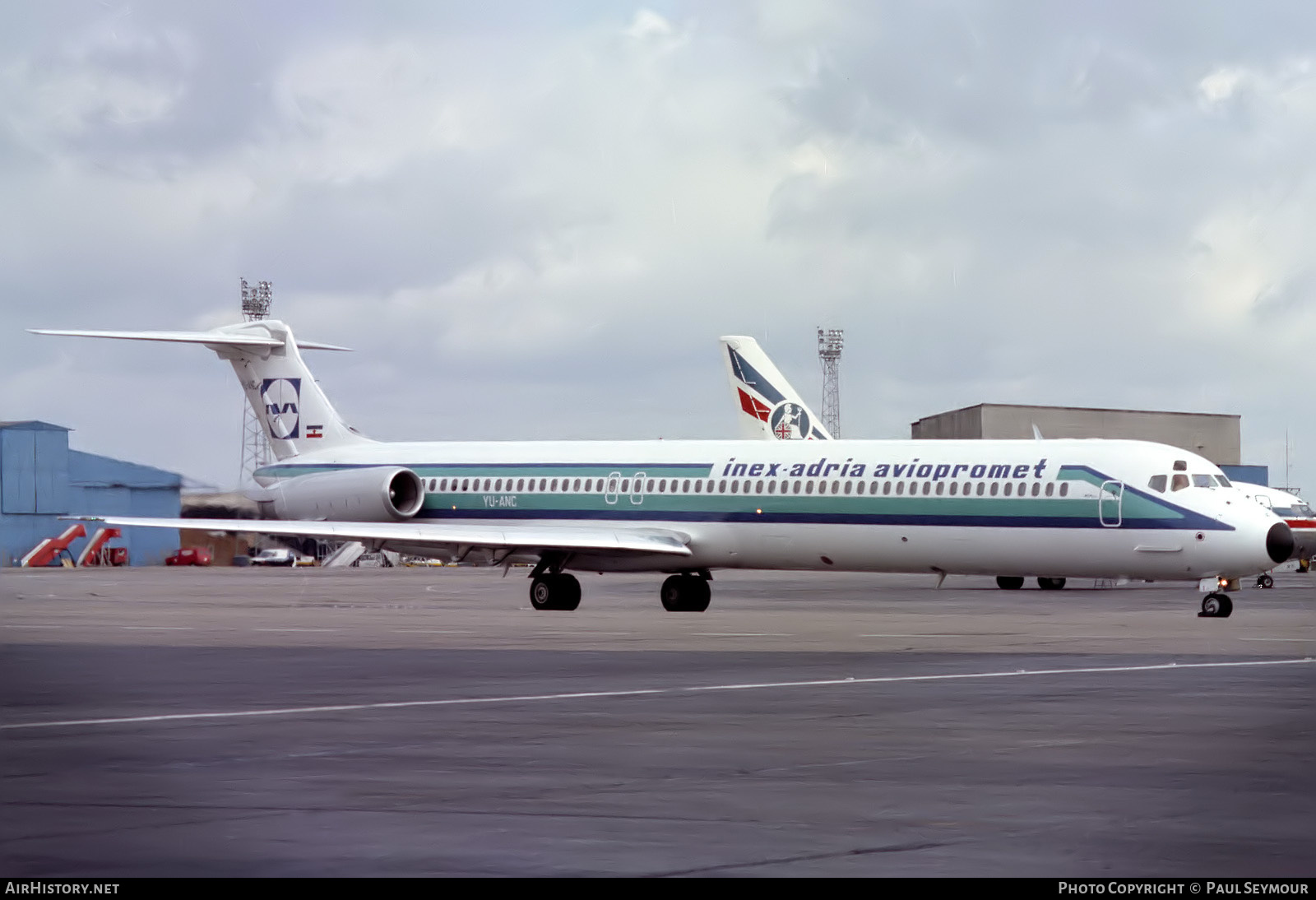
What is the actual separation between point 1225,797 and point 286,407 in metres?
37.0

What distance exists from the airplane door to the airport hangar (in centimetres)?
4308

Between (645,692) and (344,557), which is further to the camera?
(344,557)

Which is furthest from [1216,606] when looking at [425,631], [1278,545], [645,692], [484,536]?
[645,692]

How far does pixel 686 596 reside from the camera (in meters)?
38.9

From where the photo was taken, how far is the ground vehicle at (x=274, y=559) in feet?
351

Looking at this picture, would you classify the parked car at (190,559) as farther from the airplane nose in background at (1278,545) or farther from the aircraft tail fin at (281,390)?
the airplane nose in background at (1278,545)

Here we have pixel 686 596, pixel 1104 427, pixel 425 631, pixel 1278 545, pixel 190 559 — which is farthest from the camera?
pixel 190 559

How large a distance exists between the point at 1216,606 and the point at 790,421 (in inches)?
1252

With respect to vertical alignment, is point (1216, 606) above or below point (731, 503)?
below

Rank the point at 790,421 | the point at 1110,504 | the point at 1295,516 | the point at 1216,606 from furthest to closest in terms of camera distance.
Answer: the point at 790,421, the point at 1295,516, the point at 1216,606, the point at 1110,504

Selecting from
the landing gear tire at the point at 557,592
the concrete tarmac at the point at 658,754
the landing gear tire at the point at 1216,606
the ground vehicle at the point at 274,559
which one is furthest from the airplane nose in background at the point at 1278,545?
the ground vehicle at the point at 274,559

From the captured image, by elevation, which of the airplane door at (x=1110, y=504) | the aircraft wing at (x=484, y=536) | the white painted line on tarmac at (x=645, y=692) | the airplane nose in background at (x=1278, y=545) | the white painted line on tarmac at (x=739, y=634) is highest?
the airplane door at (x=1110, y=504)

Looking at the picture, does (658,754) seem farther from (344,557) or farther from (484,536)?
(344,557)

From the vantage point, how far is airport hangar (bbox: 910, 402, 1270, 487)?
7706cm
